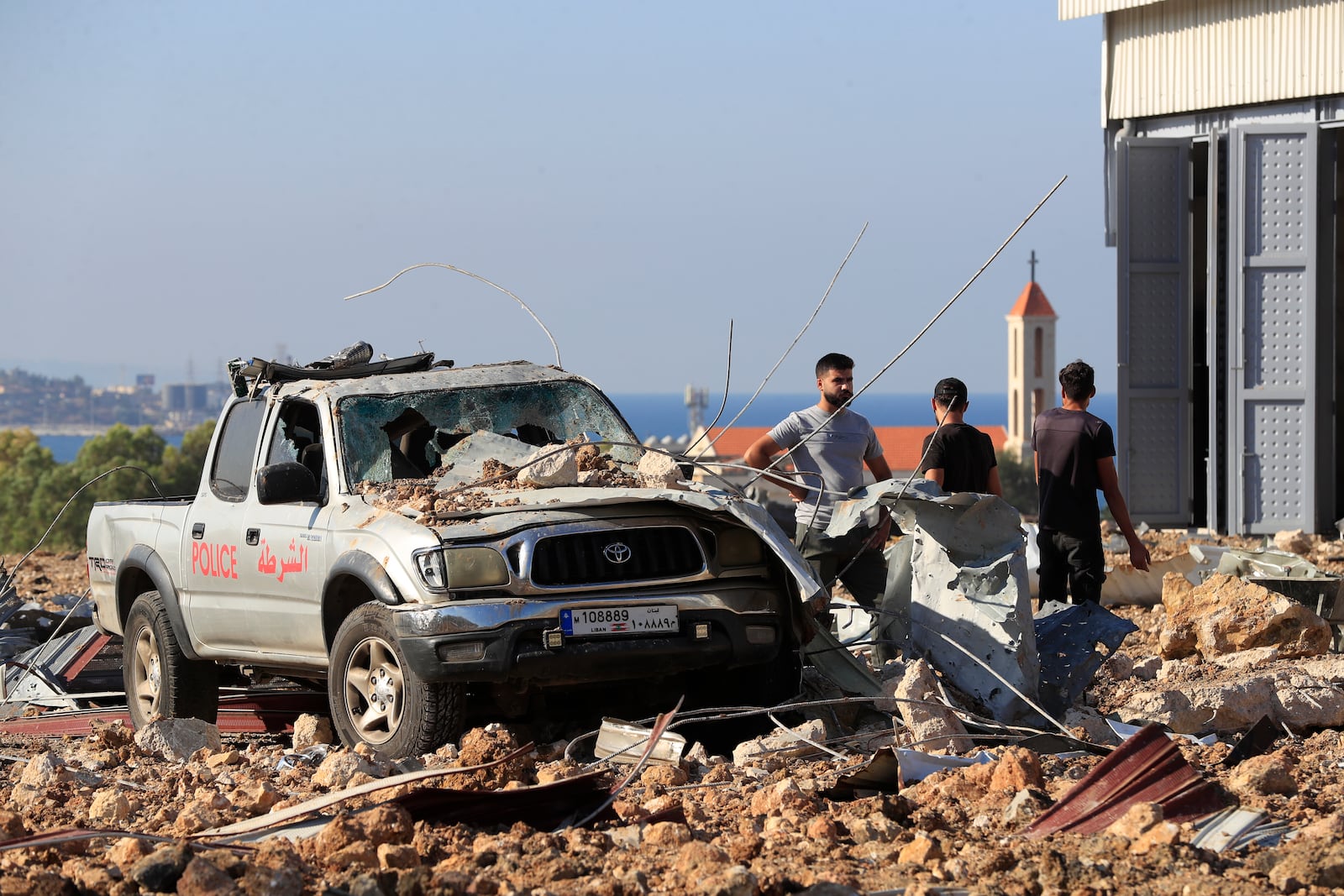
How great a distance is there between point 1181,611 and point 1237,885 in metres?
5.52

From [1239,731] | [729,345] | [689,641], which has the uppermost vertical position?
[729,345]

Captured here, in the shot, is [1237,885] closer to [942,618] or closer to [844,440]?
[942,618]

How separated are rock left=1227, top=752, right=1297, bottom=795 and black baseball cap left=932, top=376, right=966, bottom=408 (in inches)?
130

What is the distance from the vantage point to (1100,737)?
691 cm

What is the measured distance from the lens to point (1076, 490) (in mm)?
9141

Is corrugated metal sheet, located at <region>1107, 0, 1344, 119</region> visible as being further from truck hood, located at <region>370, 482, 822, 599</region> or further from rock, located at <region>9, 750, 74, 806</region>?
rock, located at <region>9, 750, 74, 806</region>

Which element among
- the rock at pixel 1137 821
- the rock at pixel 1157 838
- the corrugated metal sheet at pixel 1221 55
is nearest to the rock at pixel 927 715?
the rock at pixel 1137 821

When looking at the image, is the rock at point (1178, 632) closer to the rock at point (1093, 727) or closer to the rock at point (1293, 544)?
the rock at point (1093, 727)

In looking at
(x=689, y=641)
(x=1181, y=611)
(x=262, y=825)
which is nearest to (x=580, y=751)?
(x=689, y=641)

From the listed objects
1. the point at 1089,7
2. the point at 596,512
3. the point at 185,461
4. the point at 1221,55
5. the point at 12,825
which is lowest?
the point at 185,461

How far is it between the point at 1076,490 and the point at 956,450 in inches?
31.3

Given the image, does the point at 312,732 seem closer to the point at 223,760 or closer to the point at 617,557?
the point at 223,760

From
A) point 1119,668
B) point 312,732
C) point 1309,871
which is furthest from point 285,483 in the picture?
point 1309,871

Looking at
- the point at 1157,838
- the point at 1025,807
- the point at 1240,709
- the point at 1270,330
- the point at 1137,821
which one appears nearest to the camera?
the point at 1157,838
